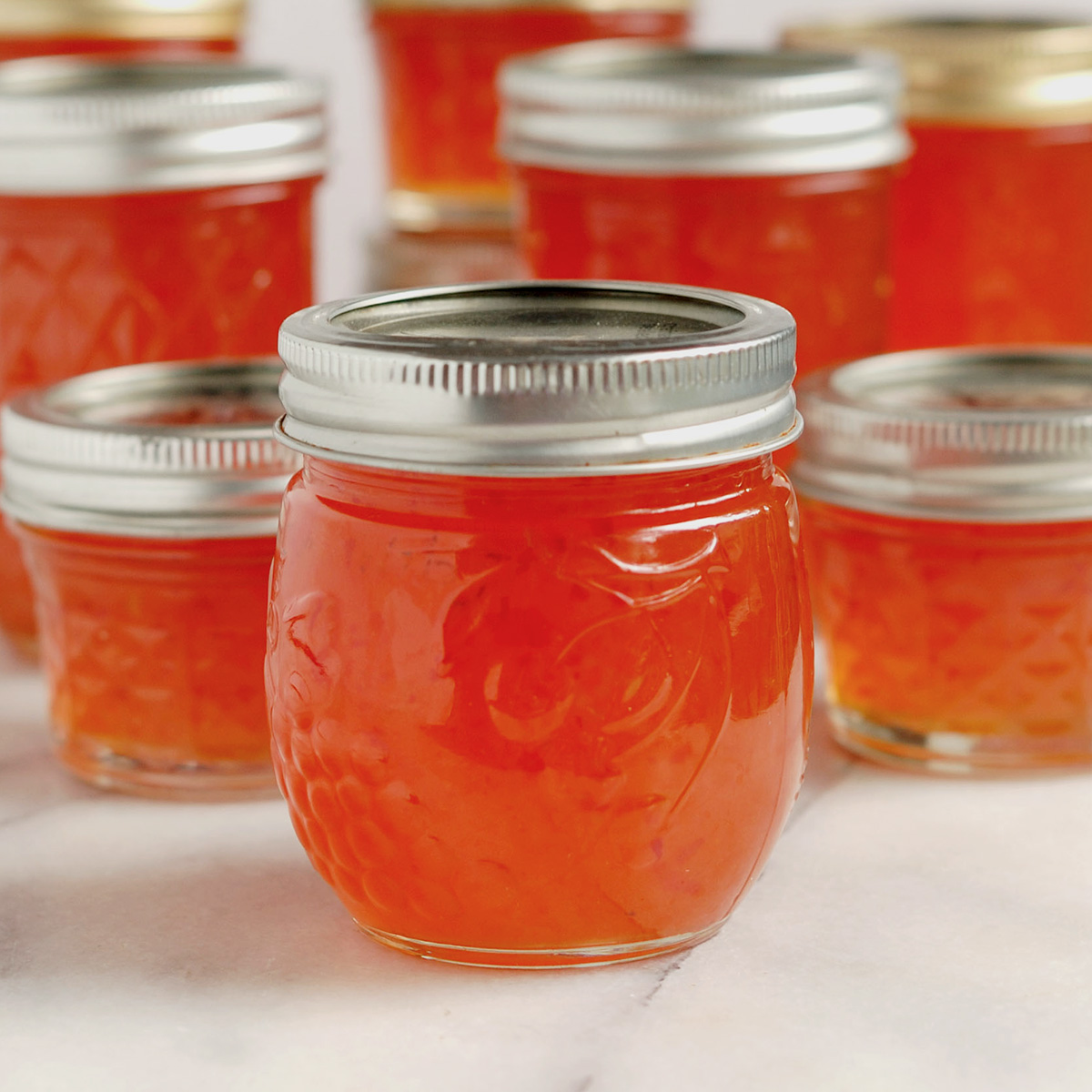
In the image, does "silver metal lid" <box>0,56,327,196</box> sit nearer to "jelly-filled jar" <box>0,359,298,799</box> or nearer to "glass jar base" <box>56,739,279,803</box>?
"jelly-filled jar" <box>0,359,298,799</box>

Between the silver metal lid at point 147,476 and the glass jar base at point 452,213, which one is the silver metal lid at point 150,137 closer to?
the silver metal lid at point 147,476

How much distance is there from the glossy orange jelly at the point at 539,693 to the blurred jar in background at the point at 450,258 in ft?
2.70

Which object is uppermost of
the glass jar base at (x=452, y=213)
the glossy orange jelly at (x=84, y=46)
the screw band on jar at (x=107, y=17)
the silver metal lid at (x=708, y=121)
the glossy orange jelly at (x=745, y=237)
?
the screw band on jar at (x=107, y=17)

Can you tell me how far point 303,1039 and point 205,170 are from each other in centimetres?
62

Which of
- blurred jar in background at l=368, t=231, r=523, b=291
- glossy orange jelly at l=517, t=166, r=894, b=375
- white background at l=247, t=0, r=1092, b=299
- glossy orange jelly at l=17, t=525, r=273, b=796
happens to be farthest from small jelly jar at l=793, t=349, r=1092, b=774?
white background at l=247, t=0, r=1092, b=299

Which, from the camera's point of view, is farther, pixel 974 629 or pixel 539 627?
pixel 974 629

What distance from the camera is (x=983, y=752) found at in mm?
1091

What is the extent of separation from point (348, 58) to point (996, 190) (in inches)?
48.2

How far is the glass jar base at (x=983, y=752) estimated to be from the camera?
3.57 ft

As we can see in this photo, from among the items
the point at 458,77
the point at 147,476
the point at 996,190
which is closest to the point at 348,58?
the point at 458,77

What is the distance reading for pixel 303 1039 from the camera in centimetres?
80

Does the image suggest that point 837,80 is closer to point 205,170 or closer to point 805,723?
point 205,170

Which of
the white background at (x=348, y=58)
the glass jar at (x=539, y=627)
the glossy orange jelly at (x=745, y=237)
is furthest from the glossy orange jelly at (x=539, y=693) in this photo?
the white background at (x=348, y=58)

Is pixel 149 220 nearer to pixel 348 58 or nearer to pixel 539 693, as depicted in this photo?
pixel 539 693
